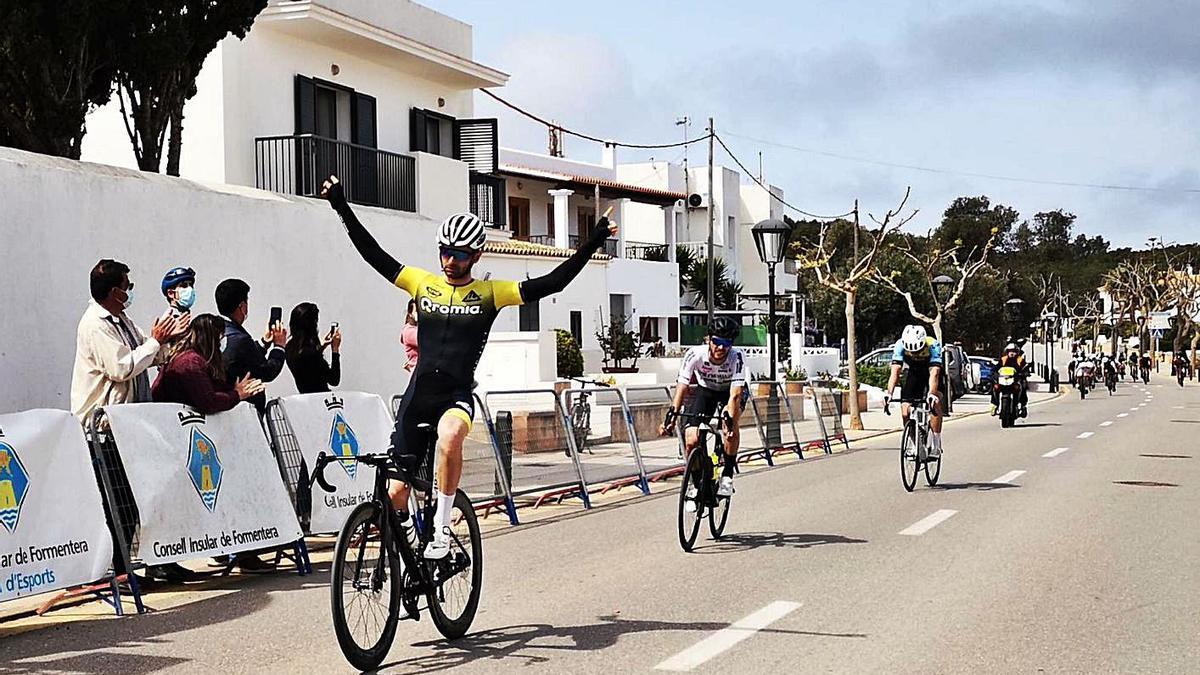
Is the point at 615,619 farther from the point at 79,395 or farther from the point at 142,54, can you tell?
the point at 142,54

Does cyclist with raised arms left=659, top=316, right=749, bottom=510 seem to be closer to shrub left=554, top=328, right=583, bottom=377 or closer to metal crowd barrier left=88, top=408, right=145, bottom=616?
metal crowd barrier left=88, top=408, right=145, bottom=616

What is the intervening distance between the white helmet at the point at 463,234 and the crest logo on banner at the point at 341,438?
4222 millimetres

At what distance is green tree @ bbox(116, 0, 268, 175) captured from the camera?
16594mm

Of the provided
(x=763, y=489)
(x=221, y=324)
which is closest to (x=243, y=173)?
(x=763, y=489)

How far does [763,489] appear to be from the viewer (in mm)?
16297

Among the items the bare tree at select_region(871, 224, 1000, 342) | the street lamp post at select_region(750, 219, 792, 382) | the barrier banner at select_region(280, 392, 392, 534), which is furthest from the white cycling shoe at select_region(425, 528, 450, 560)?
the bare tree at select_region(871, 224, 1000, 342)

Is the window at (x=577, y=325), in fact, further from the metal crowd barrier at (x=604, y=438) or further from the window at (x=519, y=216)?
the metal crowd barrier at (x=604, y=438)

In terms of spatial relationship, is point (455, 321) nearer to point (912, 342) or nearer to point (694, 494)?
point (694, 494)

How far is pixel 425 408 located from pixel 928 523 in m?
6.71

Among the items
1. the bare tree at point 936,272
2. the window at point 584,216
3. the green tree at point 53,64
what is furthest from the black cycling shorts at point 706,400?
the window at point 584,216

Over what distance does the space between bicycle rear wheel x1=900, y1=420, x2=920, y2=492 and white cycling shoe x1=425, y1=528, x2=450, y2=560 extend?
934cm

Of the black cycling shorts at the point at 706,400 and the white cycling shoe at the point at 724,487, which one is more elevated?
the black cycling shorts at the point at 706,400

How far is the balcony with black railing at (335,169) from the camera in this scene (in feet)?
73.8

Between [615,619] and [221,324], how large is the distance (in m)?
3.84
